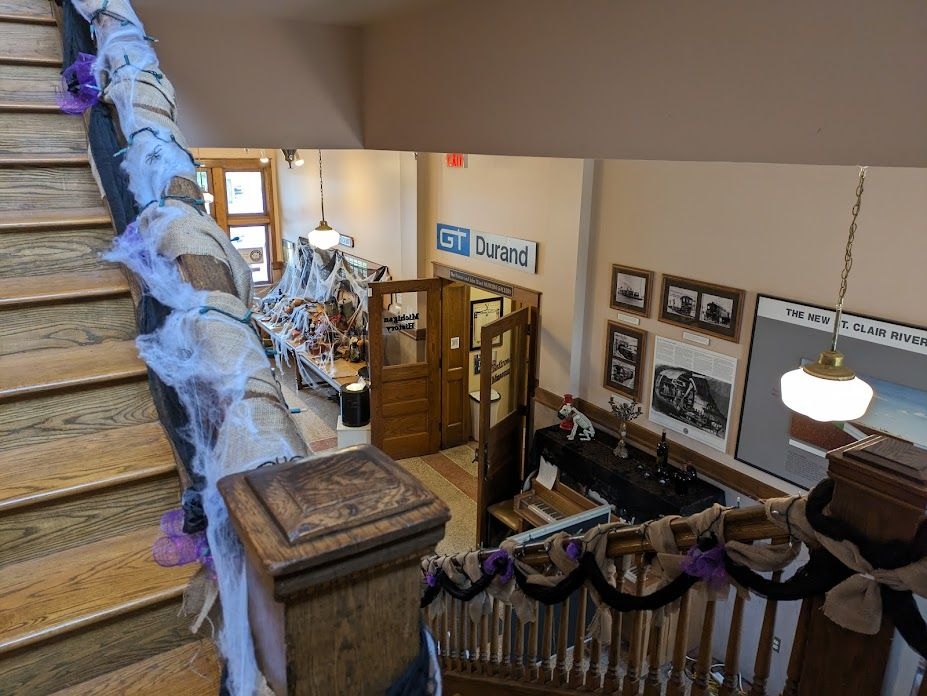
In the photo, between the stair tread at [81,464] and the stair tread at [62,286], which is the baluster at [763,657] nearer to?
the stair tread at [81,464]

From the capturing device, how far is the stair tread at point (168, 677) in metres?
1.33

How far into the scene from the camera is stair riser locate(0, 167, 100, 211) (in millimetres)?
2195

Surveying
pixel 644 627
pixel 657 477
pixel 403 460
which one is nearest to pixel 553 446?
pixel 657 477

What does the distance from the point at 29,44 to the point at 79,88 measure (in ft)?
2.32

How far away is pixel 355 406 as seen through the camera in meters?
7.51

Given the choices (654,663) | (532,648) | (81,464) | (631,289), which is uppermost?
(81,464)

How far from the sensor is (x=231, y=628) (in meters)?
0.92

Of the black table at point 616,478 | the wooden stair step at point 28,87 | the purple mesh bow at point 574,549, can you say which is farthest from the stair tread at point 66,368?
the black table at point 616,478

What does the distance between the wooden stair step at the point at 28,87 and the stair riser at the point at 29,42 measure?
1.8 inches

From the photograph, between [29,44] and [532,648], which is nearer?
[532,648]

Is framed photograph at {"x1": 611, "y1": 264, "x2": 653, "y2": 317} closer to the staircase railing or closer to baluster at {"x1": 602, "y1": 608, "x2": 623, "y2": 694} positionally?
the staircase railing

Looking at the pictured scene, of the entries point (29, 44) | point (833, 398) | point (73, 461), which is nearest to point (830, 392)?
point (833, 398)

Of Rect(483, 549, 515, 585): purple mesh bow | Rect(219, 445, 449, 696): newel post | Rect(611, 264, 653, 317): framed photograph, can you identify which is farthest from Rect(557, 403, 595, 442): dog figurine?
Rect(219, 445, 449, 696): newel post

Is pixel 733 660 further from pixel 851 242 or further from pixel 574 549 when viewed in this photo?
pixel 851 242
